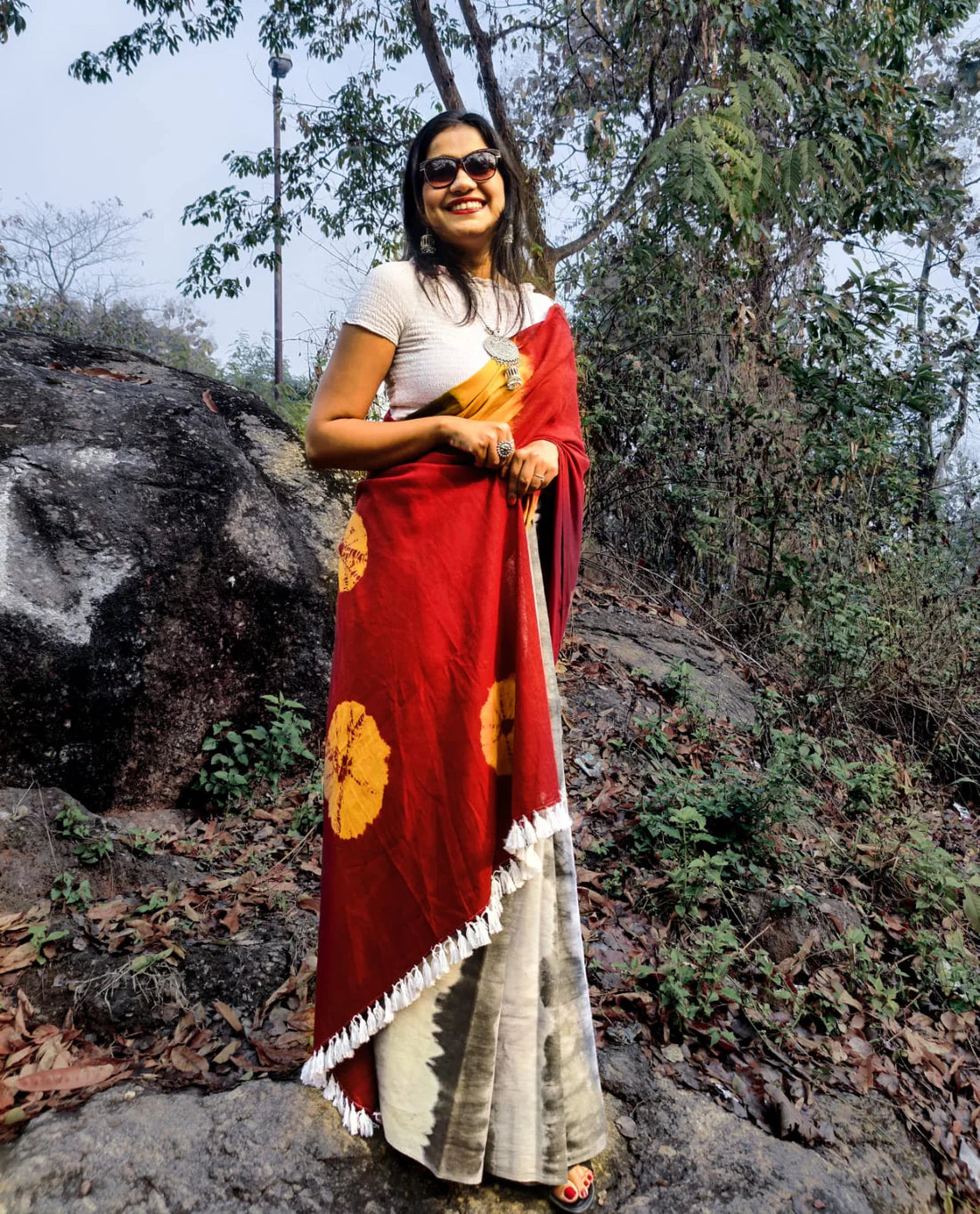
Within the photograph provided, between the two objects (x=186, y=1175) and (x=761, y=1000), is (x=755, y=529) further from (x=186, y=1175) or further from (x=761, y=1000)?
(x=186, y=1175)

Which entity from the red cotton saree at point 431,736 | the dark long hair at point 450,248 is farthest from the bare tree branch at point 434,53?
the red cotton saree at point 431,736

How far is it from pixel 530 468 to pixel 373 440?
0.34m

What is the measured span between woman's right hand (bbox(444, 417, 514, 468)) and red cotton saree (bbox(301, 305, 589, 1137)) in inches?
1.8

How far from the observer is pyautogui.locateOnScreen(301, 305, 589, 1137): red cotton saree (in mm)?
1821

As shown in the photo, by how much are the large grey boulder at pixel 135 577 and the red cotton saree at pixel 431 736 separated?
70.8 inches

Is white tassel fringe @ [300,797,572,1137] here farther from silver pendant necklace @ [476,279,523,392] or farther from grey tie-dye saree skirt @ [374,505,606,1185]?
silver pendant necklace @ [476,279,523,392]

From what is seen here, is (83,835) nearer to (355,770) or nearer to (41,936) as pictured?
(41,936)

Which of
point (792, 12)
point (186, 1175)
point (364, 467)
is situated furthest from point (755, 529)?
point (186, 1175)

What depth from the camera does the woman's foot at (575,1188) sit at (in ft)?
6.39

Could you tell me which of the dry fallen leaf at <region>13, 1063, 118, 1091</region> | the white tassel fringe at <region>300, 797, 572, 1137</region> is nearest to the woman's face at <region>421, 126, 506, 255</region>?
the white tassel fringe at <region>300, 797, 572, 1137</region>

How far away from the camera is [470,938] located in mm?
1802

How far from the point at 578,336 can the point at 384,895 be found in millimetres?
5851

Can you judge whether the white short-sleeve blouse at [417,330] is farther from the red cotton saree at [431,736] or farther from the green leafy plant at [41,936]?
the green leafy plant at [41,936]

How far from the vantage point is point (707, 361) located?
691 centimetres
